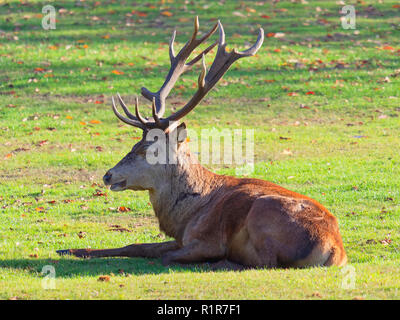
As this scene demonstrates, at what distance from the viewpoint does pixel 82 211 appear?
1173 centimetres

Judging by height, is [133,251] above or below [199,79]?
below

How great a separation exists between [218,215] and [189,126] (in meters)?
8.91

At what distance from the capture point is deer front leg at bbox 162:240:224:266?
28.1 feet

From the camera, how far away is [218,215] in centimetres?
871

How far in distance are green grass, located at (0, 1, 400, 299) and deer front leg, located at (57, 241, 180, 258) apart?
0.22 meters

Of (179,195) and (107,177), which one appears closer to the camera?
(107,177)

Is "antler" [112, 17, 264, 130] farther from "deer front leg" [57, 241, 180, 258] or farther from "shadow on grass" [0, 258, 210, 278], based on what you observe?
"shadow on grass" [0, 258, 210, 278]

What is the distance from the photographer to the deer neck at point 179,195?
9.11 metres

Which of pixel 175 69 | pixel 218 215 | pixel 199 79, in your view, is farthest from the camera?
pixel 175 69

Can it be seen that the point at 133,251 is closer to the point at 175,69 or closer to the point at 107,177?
the point at 107,177

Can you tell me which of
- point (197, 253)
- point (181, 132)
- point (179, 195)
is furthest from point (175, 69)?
point (197, 253)

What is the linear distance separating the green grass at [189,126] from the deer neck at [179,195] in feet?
1.97

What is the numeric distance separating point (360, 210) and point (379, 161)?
135 inches

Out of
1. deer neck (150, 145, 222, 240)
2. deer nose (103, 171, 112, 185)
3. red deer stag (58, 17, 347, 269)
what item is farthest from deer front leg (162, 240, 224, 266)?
deer nose (103, 171, 112, 185)
